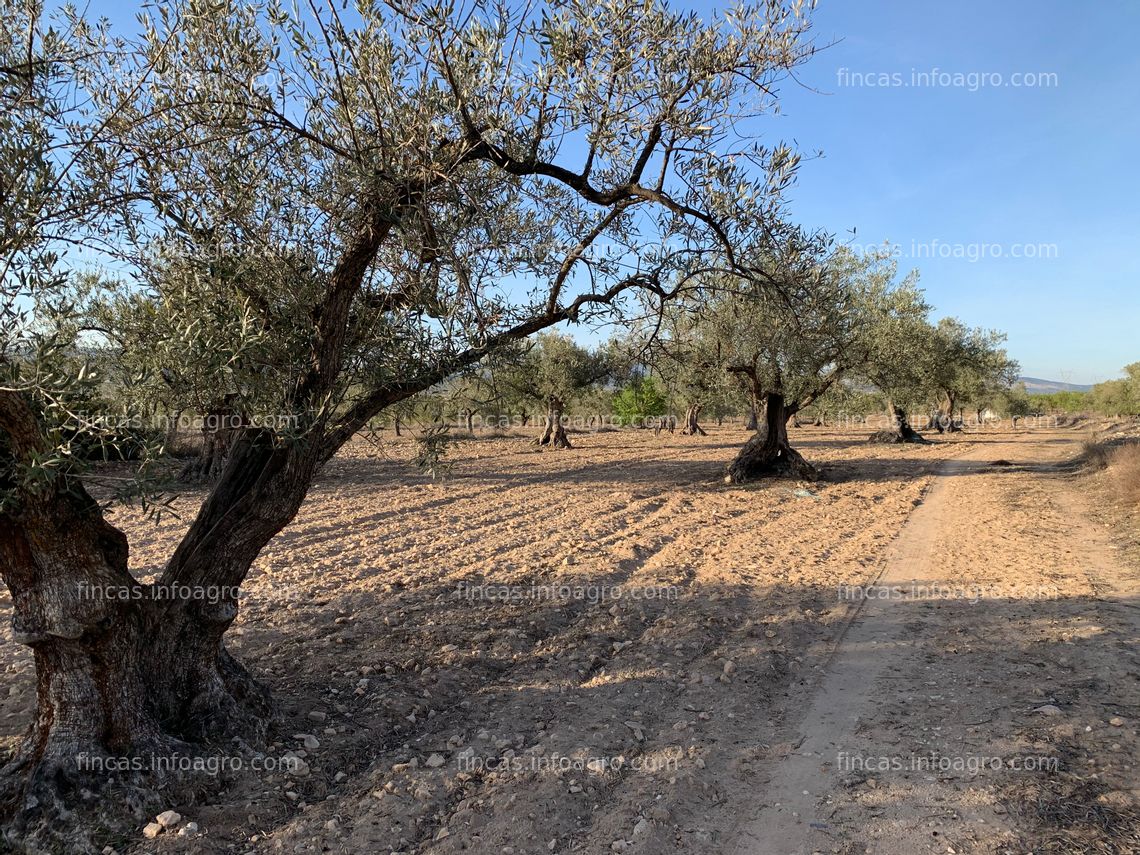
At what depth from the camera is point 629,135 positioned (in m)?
5.34

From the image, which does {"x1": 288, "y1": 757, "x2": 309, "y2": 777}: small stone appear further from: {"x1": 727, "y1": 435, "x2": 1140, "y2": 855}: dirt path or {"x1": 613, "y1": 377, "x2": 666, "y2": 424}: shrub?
{"x1": 613, "y1": 377, "x2": 666, "y2": 424}: shrub

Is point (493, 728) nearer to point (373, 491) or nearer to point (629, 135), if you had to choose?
point (629, 135)

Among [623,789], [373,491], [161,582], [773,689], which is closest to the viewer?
[623,789]

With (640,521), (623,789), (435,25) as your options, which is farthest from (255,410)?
(640,521)

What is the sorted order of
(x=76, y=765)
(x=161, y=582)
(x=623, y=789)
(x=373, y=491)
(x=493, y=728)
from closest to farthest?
(x=76, y=765) < (x=623, y=789) < (x=161, y=582) < (x=493, y=728) < (x=373, y=491)

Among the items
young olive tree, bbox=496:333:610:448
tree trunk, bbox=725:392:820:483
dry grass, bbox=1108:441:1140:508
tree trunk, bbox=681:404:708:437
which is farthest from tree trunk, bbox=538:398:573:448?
dry grass, bbox=1108:441:1140:508

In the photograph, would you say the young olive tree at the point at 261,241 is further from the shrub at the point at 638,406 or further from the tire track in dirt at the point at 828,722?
the shrub at the point at 638,406

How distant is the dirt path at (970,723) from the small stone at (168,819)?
327cm

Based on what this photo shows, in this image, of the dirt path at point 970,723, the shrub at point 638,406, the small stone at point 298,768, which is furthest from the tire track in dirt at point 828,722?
the shrub at point 638,406

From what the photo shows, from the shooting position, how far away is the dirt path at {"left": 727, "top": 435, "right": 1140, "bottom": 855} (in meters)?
3.90

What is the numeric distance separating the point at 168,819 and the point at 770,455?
20068 mm

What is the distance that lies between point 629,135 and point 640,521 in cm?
987

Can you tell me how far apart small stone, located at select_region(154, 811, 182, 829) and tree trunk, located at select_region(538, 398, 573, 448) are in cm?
3124

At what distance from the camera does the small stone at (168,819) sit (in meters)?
3.91
